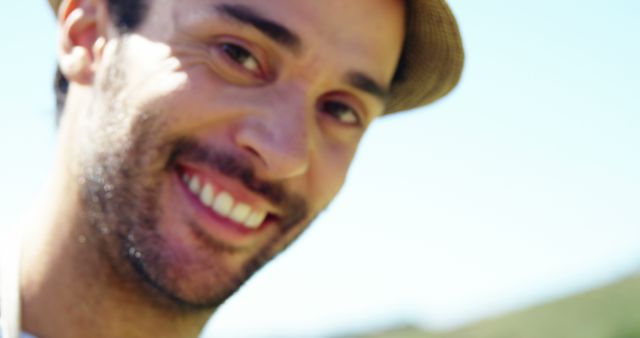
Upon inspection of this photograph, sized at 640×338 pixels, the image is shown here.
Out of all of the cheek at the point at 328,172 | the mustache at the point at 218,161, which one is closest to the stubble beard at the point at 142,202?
the mustache at the point at 218,161

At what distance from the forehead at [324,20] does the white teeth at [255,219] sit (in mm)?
496

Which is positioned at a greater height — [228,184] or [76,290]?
[228,184]

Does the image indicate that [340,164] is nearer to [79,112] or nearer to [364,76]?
[364,76]

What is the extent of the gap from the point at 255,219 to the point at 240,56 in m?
0.48

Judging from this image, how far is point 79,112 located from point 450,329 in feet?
65.2

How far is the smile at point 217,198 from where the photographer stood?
2160 millimetres

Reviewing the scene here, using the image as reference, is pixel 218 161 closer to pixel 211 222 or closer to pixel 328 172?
pixel 211 222

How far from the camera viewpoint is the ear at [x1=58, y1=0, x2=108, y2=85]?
238cm

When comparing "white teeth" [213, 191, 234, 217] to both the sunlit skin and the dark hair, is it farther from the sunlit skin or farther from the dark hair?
the dark hair

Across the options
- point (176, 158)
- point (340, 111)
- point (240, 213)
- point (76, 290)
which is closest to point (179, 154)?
point (176, 158)

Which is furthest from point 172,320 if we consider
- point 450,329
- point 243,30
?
point 450,329

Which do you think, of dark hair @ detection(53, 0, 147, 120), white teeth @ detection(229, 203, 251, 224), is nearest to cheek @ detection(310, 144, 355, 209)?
white teeth @ detection(229, 203, 251, 224)

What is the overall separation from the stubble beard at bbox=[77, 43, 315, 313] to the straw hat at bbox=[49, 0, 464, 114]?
32.8 inches

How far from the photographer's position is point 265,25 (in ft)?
7.50
